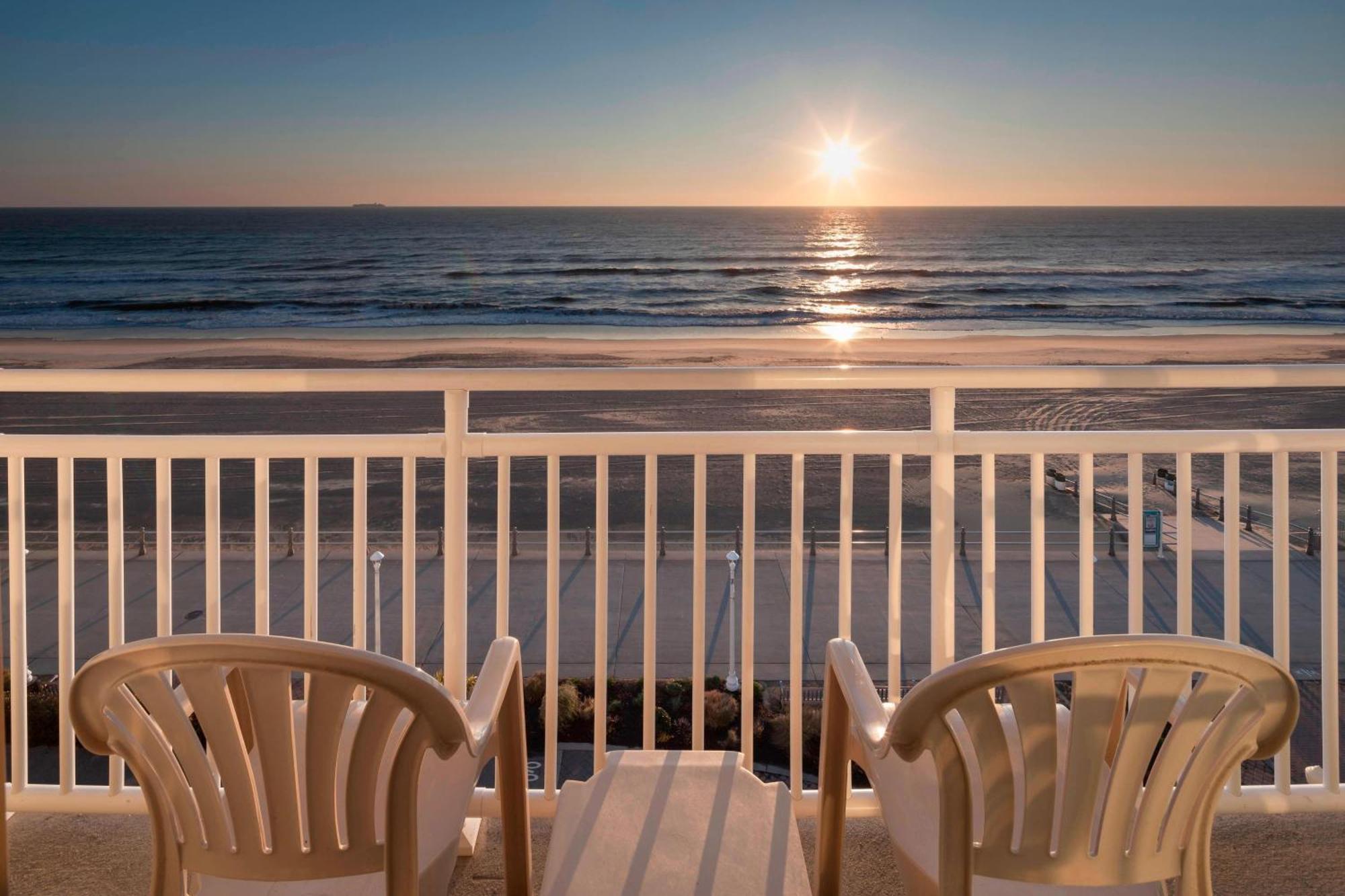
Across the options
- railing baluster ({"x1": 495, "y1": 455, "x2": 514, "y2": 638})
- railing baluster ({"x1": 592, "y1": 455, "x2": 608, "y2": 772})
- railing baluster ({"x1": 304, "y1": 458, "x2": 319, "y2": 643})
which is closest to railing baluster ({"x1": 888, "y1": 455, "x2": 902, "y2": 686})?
railing baluster ({"x1": 592, "y1": 455, "x2": 608, "y2": 772})

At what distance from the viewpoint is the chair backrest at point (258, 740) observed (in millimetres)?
1085

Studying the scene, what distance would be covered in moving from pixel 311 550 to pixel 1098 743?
1.64 meters

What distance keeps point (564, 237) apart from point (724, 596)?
43.1m

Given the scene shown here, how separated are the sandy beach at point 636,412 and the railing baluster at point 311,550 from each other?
31.3ft

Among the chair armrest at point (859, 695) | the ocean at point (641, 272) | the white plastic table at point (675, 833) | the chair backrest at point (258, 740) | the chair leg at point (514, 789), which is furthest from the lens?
the ocean at point (641, 272)

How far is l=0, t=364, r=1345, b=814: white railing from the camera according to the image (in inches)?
81.9

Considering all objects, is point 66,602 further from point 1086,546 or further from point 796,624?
point 1086,546

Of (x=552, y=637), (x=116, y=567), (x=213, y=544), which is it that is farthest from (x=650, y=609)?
(x=116, y=567)

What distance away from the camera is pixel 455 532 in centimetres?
211

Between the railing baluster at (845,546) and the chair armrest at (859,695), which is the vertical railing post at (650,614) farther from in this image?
the chair armrest at (859,695)

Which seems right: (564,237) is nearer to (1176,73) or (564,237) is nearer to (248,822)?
(1176,73)

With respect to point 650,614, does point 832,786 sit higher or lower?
lower

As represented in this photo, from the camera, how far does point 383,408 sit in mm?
18312

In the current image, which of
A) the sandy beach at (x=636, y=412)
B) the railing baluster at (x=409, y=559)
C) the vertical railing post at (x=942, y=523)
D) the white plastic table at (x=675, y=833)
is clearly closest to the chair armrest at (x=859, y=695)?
the white plastic table at (x=675, y=833)
